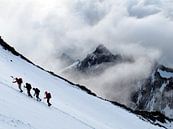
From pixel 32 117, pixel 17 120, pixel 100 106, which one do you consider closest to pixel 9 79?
pixel 32 117

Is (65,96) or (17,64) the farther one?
(17,64)

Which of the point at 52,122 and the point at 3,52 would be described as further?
the point at 3,52

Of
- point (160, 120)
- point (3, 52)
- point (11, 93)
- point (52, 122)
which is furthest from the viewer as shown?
point (160, 120)

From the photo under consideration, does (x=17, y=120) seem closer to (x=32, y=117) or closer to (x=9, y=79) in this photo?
(x=32, y=117)

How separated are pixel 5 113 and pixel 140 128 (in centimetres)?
5165

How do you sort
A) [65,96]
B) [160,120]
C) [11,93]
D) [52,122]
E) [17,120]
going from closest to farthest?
[17,120] < [52,122] < [11,93] < [65,96] < [160,120]

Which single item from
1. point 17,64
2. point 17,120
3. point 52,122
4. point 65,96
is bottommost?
point 17,120

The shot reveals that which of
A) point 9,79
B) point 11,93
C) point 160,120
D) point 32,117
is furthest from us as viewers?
point 160,120

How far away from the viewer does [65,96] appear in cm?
7419

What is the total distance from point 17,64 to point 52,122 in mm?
46964

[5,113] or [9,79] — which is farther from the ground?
[9,79]

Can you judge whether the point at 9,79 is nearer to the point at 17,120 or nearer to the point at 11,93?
the point at 11,93

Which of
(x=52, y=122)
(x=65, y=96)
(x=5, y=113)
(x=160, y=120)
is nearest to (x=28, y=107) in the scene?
(x=52, y=122)

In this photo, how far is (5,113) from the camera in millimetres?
33406
